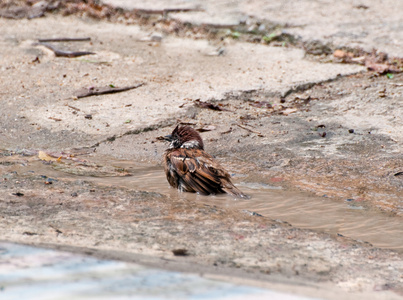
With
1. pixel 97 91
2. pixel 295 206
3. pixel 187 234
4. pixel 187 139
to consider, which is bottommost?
pixel 295 206

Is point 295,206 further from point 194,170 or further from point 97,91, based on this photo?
point 97,91

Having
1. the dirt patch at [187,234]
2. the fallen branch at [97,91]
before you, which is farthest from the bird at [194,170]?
the fallen branch at [97,91]

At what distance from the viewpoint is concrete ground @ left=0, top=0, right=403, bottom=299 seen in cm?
332

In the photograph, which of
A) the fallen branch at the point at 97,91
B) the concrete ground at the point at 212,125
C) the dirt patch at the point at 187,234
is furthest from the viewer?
the fallen branch at the point at 97,91

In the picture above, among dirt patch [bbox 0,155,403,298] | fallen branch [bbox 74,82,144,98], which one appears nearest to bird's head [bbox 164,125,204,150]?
dirt patch [bbox 0,155,403,298]

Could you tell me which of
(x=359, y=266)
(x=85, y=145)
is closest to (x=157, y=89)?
(x=85, y=145)

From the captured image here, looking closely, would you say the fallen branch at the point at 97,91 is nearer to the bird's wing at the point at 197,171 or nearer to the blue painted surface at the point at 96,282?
the bird's wing at the point at 197,171

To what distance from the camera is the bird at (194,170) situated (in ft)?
16.7

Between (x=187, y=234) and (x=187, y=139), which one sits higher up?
(x=187, y=139)

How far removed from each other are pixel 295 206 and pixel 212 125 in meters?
2.03

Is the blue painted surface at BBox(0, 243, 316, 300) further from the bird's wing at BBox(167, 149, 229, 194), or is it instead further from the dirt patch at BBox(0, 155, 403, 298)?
the bird's wing at BBox(167, 149, 229, 194)

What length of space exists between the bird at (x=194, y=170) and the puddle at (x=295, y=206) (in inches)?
3.4

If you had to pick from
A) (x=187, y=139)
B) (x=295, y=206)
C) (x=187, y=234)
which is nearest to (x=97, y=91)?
(x=187, y=139)

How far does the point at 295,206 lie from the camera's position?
466 cm
